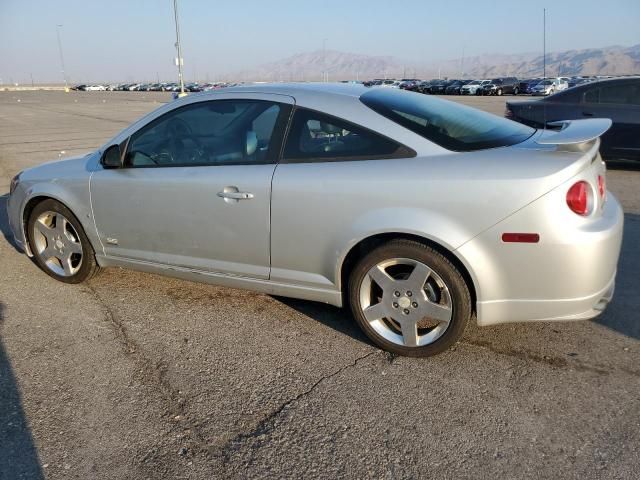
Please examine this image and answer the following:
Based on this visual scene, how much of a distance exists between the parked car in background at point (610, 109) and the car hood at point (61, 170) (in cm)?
640

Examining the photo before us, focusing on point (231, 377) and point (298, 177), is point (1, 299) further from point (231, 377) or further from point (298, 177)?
point (298, 177)

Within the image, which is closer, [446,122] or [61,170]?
[446,122]

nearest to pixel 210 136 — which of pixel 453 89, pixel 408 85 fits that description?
pixel 453 89

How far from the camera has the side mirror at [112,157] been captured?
381cm

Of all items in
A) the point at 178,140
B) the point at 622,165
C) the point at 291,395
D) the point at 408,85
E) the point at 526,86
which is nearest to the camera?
the point at 291,395

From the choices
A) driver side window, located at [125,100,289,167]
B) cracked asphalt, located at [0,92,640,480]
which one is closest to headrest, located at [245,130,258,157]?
driver side window, located at [125,100,289,167]

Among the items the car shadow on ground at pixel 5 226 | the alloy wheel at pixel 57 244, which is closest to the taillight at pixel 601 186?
the alloy wheel at pixel 57 244

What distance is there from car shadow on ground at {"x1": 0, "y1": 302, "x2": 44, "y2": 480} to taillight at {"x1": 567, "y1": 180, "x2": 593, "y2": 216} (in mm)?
2710

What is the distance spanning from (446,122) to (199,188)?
1.60 m

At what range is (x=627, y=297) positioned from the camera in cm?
384

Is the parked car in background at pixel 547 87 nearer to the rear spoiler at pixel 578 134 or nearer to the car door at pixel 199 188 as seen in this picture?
the rear spoiler at pixel 578 134

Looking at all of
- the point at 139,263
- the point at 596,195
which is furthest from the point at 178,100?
the point at 596,195

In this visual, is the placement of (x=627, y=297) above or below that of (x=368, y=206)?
below

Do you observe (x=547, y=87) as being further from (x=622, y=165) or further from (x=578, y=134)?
(x=578, y=134)
